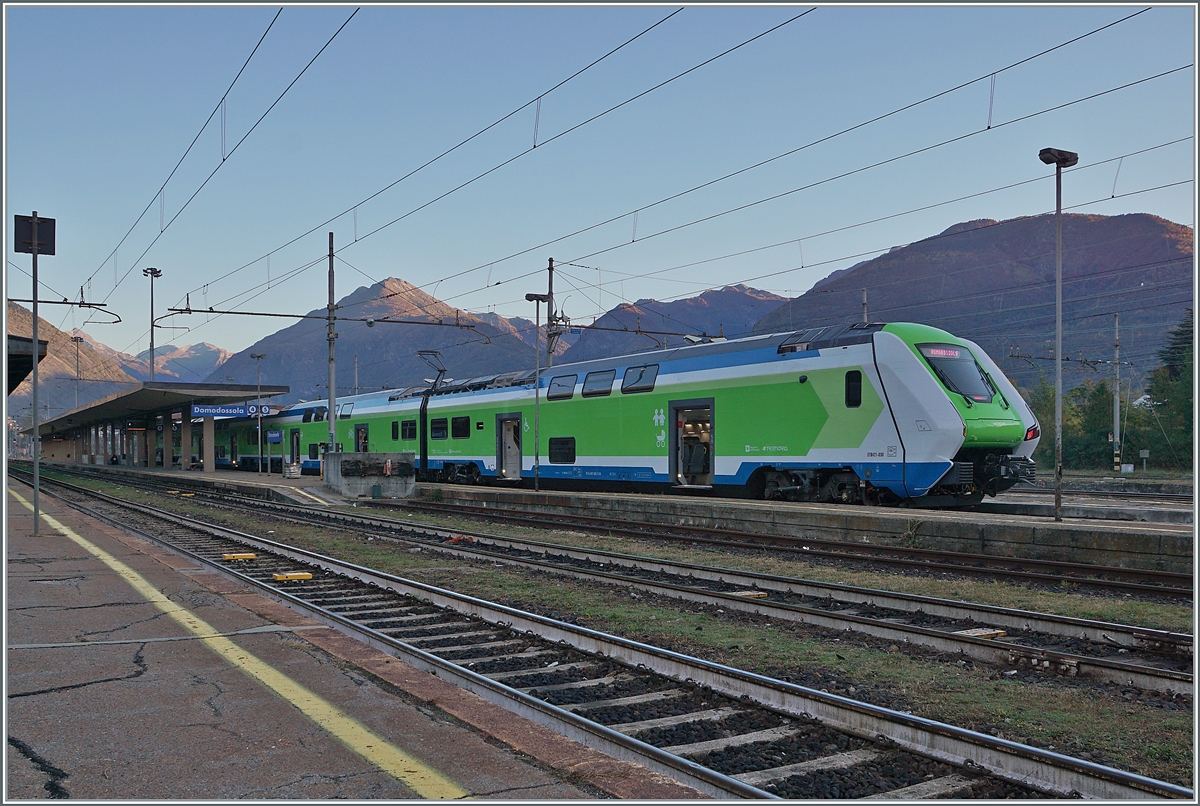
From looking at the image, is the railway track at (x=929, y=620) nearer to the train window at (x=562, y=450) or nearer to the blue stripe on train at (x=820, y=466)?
the blue stripe on train at (x=820, y=466)

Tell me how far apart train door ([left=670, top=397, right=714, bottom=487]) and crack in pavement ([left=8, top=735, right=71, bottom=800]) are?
16.4 m

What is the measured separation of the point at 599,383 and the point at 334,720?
1845 centimetres

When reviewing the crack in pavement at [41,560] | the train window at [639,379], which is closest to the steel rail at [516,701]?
the crack in pavement at [41,560]

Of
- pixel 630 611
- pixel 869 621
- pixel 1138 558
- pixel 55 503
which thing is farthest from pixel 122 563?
pixel 55 503

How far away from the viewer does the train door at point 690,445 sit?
20859mm

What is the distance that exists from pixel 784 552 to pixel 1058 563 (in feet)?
13.1

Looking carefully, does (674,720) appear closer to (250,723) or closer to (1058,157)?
(250,723)

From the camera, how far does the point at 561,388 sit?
2541 cm

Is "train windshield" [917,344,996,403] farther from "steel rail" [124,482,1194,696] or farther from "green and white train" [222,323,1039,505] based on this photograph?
"steel rail" [124,482,1194,696]

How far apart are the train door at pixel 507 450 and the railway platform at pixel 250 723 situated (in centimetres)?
1880

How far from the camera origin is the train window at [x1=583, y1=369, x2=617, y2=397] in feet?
76.9

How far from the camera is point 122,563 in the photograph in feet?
44.1

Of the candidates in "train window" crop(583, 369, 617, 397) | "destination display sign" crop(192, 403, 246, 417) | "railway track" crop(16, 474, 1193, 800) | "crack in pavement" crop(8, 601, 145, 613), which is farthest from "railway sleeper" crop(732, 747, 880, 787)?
"destination display sign" crop(192, 403, 246, 417)

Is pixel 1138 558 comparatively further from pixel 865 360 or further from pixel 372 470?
pixel 372 470
